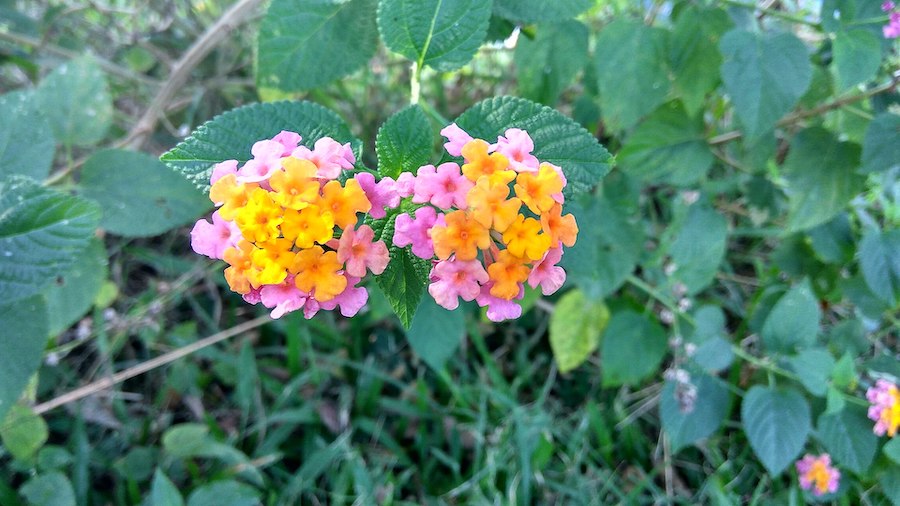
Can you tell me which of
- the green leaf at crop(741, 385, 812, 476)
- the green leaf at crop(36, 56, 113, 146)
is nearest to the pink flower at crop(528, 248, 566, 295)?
the green leaf at crop(741, 385, 812, 476)

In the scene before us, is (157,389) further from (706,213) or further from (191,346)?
(706,213)

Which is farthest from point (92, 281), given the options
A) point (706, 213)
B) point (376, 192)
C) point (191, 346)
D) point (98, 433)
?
point (706, 213)

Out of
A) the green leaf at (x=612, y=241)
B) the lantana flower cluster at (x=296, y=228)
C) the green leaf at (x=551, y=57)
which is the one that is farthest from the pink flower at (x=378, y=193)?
the green leaf at (x=612, y=241)

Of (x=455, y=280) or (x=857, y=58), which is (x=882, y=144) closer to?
(x=857, y=58)

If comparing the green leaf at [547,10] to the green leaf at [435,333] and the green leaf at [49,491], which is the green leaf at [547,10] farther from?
the green leaf at [49,491]

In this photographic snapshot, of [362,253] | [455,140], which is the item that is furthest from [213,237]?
[455,140]
